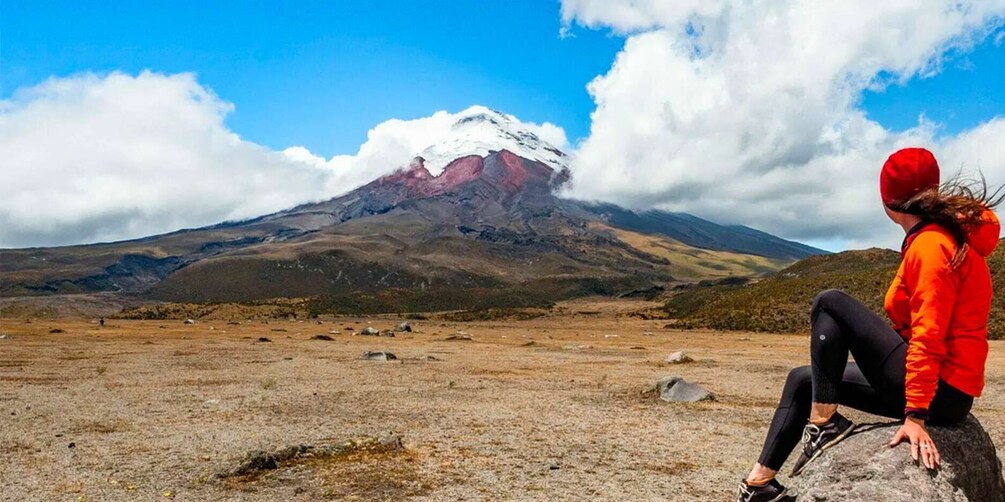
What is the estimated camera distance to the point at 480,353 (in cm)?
3372

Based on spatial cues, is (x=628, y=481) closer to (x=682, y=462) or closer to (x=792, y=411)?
(x=682, y=462)

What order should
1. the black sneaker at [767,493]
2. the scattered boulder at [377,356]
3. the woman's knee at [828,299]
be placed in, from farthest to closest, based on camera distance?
1. the scattered boulder at [377,356]
2. the black sneaker at [767,493]
3. the woman's knee at [828,299]

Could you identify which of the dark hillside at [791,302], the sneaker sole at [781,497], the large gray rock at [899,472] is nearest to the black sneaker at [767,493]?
the sneaker sole at [781,497]

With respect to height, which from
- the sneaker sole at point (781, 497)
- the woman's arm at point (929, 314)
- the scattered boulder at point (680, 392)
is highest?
the woman's arm at point (929, 314)

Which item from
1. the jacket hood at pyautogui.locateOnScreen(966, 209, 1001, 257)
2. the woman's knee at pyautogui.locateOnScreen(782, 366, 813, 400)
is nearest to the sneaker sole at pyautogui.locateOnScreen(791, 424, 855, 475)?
the woman's knee at pyautogui.locateOnScreen(782, 366, 813, 400)

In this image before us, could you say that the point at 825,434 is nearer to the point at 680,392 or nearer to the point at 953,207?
the point at 953,207

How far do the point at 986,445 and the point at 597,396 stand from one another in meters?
11.7

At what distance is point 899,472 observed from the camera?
532cm

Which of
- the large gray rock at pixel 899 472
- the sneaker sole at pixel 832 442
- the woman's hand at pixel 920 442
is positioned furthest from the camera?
the sneaker sole at pixel 832 442

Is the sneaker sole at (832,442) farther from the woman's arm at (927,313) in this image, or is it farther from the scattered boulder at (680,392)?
the scattered boulder at (680,392)

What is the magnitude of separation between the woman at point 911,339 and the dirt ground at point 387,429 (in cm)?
266

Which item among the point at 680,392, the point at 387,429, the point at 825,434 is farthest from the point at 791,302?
the point at 825,434

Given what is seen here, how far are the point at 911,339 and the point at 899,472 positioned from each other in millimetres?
1162

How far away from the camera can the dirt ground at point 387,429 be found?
338 inches
